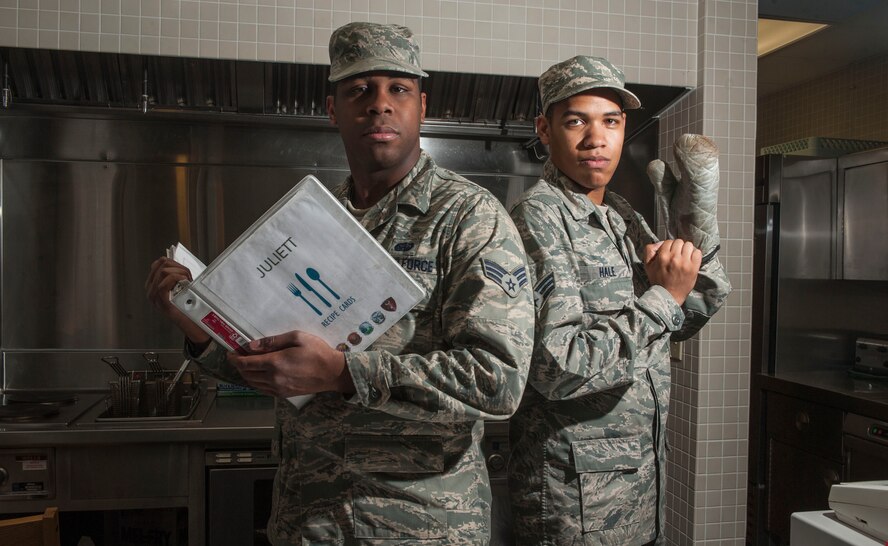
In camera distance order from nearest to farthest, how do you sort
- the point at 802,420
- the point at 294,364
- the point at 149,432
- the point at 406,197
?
the point at 294,364 < the point at 406,197 < the point at 149,432 < the point at 802,420

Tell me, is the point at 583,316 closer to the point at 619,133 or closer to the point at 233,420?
the point at 619,133

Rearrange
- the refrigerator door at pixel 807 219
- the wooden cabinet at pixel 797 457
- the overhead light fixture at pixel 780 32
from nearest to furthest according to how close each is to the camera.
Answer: the wooden cabinet at pixel 797 457, the refrigerator door at pixel 807 219, the overhead light fixture at pixel 780 32

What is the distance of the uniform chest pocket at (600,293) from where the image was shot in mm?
1406

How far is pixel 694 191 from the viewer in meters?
1.45

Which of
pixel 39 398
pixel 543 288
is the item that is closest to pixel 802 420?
pixel 543 288

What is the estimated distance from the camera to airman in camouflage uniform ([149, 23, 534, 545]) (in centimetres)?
98

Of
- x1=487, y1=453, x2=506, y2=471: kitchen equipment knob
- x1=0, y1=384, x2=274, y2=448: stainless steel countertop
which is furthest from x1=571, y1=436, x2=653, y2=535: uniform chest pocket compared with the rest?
x1=0, y1=384, x2=274, y2=448: stainless steel countertop

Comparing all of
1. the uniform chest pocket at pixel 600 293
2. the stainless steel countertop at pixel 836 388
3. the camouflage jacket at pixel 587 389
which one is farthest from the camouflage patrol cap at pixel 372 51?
the stainless steel countertop at pixel 836 388

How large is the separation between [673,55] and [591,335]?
66.1 inches

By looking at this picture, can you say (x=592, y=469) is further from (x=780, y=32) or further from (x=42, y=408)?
(x=780, y=32)

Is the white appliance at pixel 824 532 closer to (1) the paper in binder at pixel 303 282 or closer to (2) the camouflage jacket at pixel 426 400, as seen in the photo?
(2) the camouflage jacket at pixel 426 400

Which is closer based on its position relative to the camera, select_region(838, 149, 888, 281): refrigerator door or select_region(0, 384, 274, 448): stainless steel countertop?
select_region(0, 384, 274, 448): stainless steel countertop

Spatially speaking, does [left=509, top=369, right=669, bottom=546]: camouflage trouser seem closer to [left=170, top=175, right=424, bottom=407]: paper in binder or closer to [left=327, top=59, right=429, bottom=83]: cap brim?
[left=170, top=175, right=424, bottom=407]: paper in binder

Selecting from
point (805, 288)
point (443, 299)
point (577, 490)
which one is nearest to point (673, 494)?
point (805, 288)
